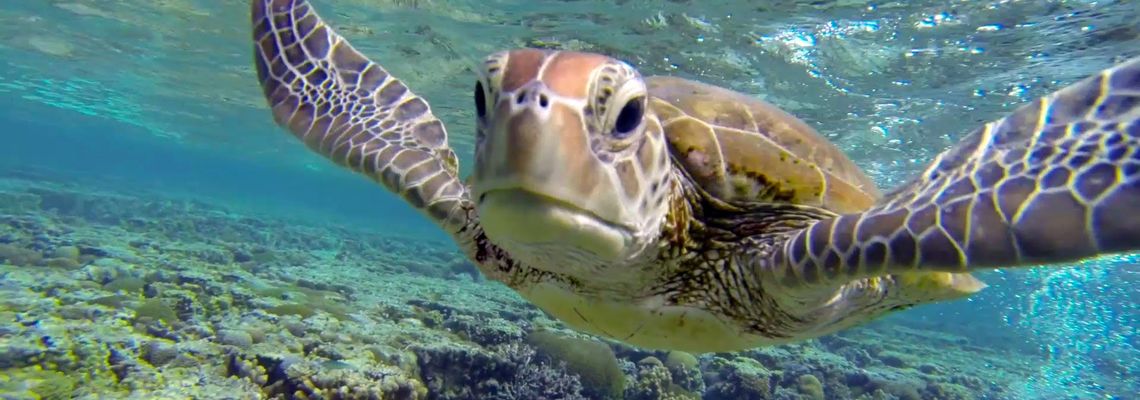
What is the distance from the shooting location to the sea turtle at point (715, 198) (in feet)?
5.54

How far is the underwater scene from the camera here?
1841 mm

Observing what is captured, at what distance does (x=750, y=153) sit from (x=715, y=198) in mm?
365

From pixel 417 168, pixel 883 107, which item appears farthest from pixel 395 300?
pixel 883 107

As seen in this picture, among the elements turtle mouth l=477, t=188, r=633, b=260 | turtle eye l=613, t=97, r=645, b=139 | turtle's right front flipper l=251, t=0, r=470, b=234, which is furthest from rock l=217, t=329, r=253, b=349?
turtle eye l=613, t=97, r=645, b=139

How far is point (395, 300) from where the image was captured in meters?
8.55

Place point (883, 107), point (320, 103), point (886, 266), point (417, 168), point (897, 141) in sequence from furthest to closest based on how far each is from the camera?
point (897, 141)
point (883, 107)
point (320, 103)
point (417, 168)
point (886, 266)

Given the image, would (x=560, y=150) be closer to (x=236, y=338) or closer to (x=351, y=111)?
(x=351, y=111)

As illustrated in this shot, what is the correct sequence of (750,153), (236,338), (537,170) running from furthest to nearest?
(236,338)
(750,153)
(537,170)

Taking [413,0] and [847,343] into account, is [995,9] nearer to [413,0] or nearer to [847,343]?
[847,343]

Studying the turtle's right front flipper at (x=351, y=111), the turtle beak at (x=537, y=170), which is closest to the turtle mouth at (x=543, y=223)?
the turtle beak at (x=537, y=170)

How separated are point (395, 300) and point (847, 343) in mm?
10803

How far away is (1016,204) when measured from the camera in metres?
1.92

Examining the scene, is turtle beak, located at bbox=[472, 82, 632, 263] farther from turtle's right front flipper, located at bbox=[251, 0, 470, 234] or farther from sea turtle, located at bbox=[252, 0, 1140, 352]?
turtle's right front flipper, located at bbox=[251, 0, 470, 234]

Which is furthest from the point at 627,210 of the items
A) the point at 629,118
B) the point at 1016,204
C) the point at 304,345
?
the point at 304,345
